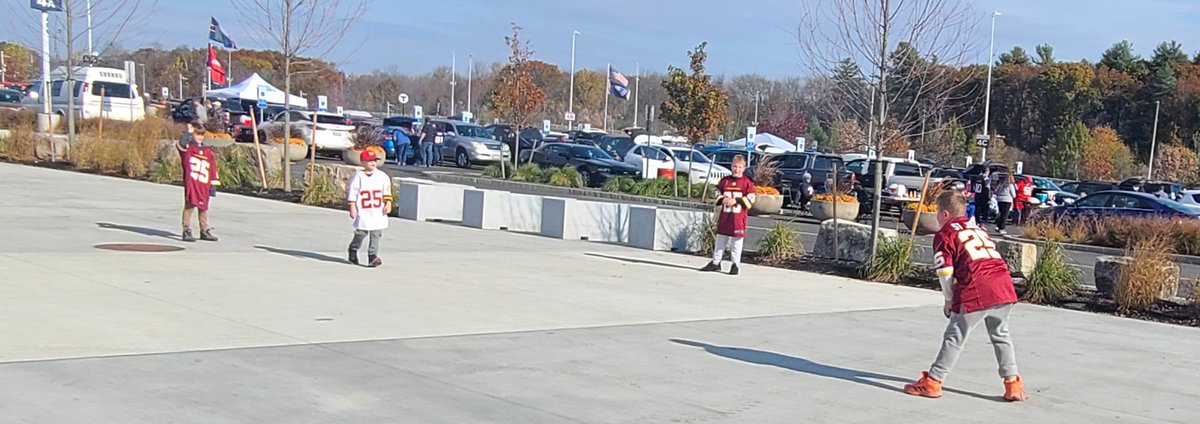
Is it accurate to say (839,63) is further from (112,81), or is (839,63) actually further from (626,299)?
(112,81)

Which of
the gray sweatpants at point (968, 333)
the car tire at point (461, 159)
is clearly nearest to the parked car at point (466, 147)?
the car tire at point (461, 159)

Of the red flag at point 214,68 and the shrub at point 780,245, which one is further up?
the red flag at point 214,68

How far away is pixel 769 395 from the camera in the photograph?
299 inches

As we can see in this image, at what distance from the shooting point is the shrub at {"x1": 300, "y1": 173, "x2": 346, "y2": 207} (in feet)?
70.2

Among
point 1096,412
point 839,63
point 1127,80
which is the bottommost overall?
point 1096,412

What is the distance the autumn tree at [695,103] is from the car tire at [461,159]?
10922 mm

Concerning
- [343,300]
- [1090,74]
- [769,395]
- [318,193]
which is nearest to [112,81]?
[318,193]

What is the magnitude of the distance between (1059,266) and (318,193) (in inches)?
518

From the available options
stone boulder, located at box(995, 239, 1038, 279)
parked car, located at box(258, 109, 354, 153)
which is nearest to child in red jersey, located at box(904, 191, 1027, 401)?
stone boulder, located at box(995, 239, 1038, 279)

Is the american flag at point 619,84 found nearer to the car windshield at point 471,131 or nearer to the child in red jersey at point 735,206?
the car windshield at point 471,131

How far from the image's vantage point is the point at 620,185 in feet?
106

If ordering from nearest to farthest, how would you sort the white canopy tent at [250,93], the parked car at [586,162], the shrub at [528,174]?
the parked car at [586,162] → the shrub at [528,174] → the white canopy tent at [250,93]

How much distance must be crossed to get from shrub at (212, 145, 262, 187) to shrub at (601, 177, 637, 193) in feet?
35.6

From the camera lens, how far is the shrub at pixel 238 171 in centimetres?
2366
